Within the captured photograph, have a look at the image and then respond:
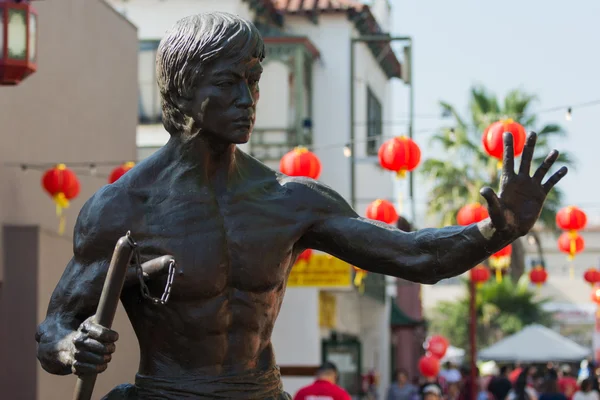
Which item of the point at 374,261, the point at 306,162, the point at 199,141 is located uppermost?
the point at 306,162

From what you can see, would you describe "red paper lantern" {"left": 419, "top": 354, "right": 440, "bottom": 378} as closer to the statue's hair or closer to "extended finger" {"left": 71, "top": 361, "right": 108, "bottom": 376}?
the statue's hair

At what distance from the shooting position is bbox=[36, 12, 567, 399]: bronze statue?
3.71 m

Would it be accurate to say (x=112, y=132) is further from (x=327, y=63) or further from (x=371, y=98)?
(x=371, y=98)

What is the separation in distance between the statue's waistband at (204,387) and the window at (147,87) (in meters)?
20.1

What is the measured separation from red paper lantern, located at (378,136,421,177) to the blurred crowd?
2.67 m

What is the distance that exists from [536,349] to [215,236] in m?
24.5

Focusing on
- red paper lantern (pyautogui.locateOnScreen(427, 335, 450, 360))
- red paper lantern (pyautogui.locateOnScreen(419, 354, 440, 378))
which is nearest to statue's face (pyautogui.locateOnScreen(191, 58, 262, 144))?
red paper lantern (pyautogui.locateOnScreen(419, 354, 440, 378))

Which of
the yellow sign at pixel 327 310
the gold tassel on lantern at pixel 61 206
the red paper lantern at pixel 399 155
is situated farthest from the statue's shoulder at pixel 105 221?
the yellow sign at pixel 327 310

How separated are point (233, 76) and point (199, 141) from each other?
25 cm

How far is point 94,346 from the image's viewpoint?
3.35 m

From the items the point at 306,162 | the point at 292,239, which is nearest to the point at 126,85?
the point at 306,162

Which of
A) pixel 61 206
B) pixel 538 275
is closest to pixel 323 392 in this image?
pixel 61 206

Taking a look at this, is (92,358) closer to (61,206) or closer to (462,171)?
(61,206)

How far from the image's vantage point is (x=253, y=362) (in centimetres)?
388
